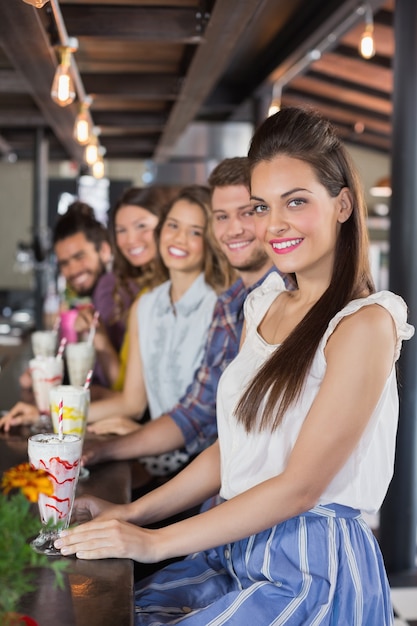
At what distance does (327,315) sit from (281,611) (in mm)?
572

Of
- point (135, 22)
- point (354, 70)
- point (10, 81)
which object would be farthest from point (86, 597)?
point (354, 70)

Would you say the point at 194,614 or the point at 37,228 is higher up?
the point at 37,228

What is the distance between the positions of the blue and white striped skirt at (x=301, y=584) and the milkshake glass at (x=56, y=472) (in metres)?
0.26

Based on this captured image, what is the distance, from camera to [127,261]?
4.06 m

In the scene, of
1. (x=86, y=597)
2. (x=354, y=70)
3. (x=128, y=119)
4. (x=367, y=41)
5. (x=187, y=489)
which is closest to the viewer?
(x=86, y=597)

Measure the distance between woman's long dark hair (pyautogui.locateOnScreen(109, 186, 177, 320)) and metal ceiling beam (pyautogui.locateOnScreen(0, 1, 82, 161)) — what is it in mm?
725

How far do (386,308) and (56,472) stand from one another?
69 centimetres

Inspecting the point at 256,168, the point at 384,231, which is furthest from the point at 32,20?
the point at 384,231

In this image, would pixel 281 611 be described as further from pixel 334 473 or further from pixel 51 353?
pixel 51 353

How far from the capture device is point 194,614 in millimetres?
1577

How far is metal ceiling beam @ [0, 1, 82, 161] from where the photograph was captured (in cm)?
298

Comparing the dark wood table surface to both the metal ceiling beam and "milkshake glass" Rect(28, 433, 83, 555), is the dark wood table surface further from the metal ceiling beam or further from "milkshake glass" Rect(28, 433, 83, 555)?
the metal ceiling beam

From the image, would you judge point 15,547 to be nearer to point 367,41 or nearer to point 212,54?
point 212,54

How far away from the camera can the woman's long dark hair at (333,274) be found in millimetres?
1691
